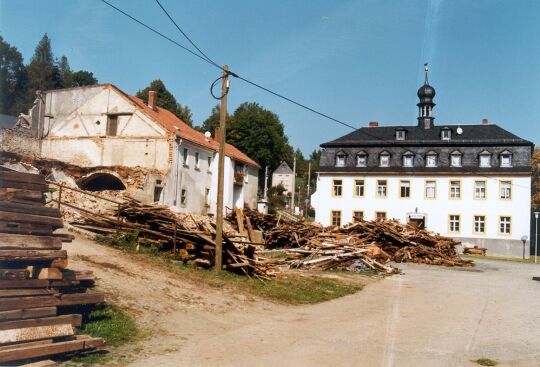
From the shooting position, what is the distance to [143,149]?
38844 mm

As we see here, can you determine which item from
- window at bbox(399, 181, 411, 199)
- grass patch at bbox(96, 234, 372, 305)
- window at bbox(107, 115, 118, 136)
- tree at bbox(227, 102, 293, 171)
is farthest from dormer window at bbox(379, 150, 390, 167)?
grass patch at bbox(96, 234, 372, 305)

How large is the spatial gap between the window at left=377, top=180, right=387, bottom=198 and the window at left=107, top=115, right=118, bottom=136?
2573cm

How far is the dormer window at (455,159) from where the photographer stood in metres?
50.1

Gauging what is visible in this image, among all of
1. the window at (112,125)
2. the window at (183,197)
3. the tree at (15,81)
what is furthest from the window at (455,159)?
the tree at (15,81)

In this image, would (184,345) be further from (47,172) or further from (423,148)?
(423,148)

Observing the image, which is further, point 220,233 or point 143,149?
point 143,149

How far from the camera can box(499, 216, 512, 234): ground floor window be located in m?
47.0

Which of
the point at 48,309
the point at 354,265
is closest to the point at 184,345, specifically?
the point at 48,309

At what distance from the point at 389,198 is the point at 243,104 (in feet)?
133

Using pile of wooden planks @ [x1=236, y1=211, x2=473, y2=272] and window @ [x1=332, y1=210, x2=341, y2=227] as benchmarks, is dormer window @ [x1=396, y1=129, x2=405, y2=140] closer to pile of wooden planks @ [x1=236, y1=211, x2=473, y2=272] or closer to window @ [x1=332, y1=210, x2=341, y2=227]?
window @ [x1=332, y1=210, x2=341, y2=227]

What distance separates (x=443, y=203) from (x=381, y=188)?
5.97 meters

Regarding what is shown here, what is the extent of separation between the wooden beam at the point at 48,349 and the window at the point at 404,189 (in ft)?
→ 151

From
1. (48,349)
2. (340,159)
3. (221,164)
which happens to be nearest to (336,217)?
(340,159)

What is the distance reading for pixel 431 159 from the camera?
51.0 meters
